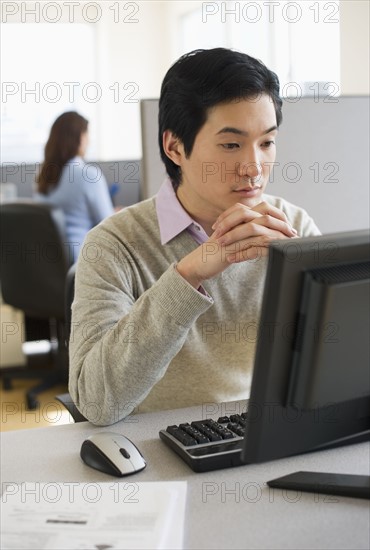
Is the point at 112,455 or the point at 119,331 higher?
the point at 119,331

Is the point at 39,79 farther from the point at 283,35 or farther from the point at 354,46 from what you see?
the point at 354,46

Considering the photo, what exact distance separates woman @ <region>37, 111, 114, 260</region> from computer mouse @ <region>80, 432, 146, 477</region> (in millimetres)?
2544

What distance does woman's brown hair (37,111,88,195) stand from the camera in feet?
12.3

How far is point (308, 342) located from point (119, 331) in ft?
1.76

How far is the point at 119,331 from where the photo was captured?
1329 millimetres

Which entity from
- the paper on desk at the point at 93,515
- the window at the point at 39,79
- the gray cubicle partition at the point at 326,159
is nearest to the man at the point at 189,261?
the paper on desk at the point at 93,515

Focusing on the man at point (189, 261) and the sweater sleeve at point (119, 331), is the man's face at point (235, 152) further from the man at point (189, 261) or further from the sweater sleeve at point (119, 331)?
the sweater sleeve at point (119, 331)

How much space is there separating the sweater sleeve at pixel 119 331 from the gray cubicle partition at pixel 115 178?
2736 millimetres

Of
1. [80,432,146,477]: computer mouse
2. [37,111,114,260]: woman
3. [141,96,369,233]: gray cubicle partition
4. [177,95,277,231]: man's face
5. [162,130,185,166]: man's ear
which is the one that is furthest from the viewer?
[37,111,114,260]: woman

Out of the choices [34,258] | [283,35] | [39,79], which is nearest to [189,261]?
[34,258]

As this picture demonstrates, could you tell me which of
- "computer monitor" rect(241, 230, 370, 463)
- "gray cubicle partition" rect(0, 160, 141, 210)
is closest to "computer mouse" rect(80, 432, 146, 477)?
"computer monitor" rect(241, 230, 370, 463)

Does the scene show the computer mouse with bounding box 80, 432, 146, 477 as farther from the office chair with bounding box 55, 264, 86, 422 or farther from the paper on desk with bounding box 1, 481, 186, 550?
the office chair with bounding box 55, 264, 86, 422

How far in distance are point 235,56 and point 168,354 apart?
61 centimetres

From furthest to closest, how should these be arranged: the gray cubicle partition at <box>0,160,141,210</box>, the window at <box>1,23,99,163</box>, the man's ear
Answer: the window at <box>1,23,99,163</box> → the gray cubicle partition at <box>0,160,141,210</box> → the man's ear
